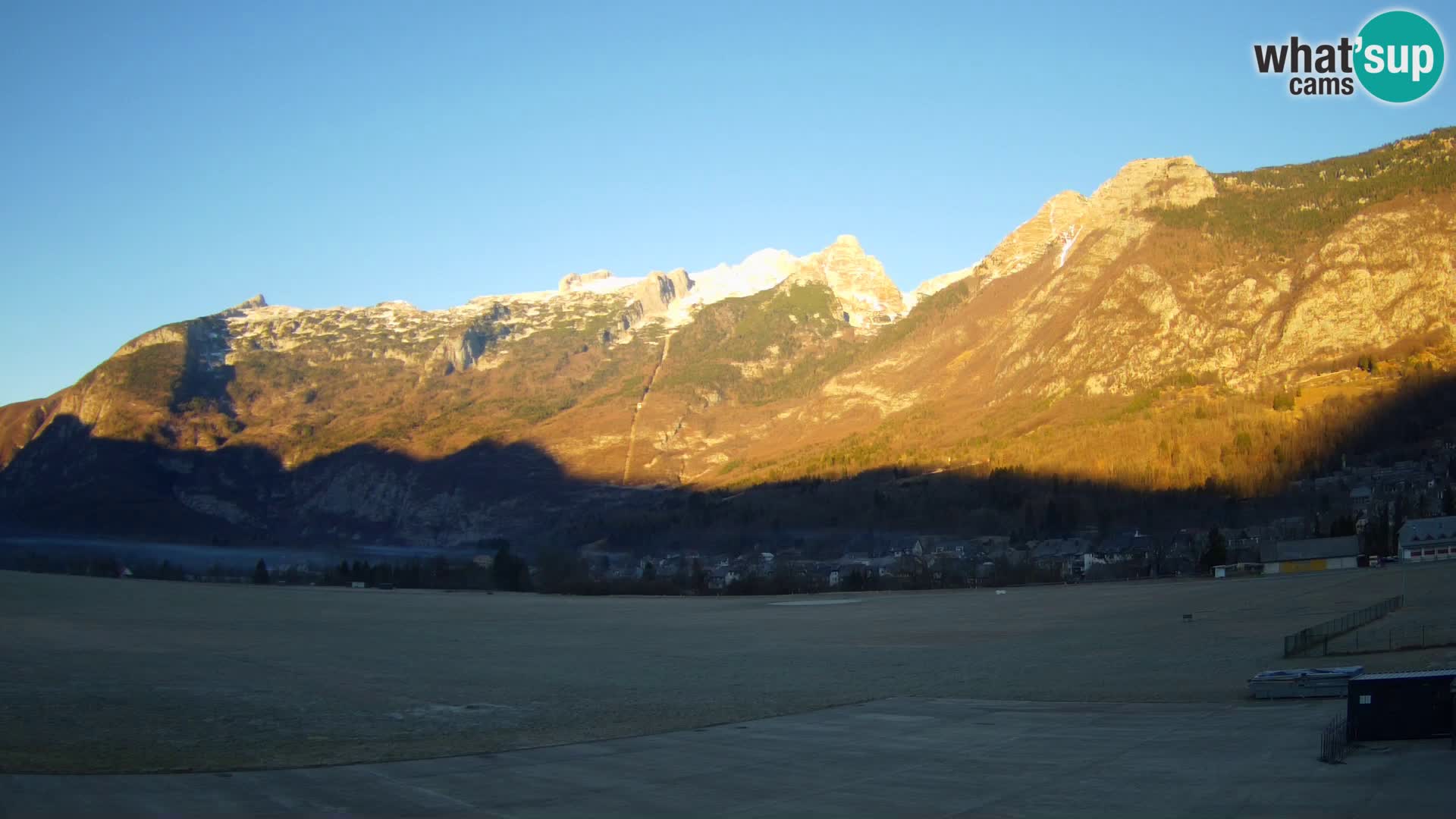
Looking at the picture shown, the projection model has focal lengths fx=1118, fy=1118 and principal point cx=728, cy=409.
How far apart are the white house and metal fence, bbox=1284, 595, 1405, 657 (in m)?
49.5

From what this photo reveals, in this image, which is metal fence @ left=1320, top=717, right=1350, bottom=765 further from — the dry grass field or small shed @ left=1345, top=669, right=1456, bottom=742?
the dry grass field

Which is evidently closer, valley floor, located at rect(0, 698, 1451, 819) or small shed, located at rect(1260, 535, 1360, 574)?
valley floor, located at rect(0, 698, 1451, 819)

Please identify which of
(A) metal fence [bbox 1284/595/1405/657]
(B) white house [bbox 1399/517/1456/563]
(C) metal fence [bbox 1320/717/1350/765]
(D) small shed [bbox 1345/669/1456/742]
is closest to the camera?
(C) metal fence [bbox 1320/717/1350/765]

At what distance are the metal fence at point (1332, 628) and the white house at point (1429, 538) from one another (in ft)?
162

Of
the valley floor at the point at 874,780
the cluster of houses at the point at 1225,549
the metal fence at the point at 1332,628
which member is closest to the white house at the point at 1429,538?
the cluster of houses at the point at 1225,549

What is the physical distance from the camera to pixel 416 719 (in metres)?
38.3

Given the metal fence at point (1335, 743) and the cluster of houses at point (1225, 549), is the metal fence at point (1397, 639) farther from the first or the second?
the cluster of houses at point (1225, 549)

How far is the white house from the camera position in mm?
118750

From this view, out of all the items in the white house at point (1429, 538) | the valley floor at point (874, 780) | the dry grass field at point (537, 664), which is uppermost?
the white house at point (1429, 538)

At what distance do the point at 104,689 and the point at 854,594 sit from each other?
351 ft

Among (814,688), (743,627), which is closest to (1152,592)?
(743,627)

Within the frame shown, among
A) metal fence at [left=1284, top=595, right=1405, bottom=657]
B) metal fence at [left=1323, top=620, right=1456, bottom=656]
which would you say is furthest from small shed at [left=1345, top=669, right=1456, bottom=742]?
metal fence at [left=1284, top=595, right=1405, bottom=657]

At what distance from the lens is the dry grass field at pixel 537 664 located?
34.2m

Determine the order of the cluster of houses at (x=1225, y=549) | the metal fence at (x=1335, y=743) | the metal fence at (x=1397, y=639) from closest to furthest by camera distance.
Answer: the metal fence at (x=1335, y=743) → the metal fence at (x=1397, y=639) → the cluster of houses at (x=1225, y=549)
